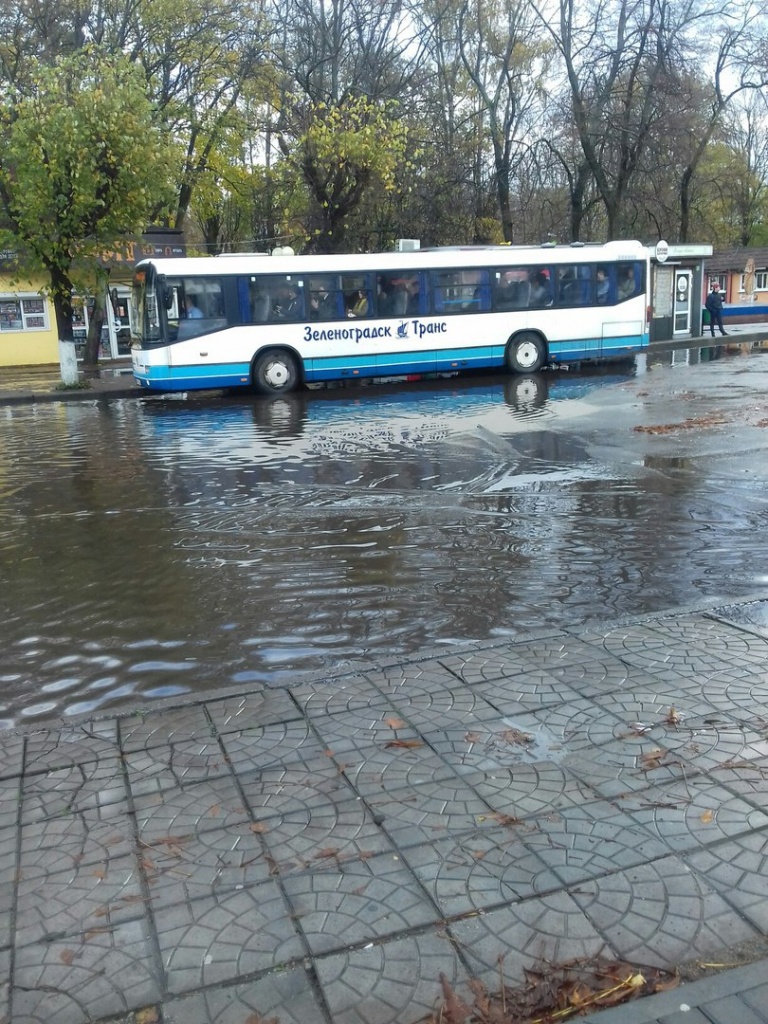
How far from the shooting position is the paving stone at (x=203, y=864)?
330 centimetres

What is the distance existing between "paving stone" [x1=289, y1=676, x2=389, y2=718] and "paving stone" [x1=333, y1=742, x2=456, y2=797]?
1.49 feet

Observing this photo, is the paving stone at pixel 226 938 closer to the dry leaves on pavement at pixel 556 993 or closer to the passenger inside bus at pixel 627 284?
the dry leaves on pavement at pixel 556 993

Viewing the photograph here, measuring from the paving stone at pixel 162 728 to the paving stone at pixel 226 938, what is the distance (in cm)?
127

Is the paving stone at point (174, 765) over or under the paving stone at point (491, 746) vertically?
under

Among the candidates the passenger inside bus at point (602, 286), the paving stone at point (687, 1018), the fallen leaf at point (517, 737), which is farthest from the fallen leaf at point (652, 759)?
the passenger inside bus at point (602, 286)

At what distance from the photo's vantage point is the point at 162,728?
14.9ft

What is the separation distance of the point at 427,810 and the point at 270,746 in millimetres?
909

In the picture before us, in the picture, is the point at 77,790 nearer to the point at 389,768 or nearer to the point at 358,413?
the point at 389,768

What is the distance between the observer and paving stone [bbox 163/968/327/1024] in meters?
2.71

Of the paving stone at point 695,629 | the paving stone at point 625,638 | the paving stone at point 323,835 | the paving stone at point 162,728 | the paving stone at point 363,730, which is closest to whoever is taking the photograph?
the paving stone at point 323,835

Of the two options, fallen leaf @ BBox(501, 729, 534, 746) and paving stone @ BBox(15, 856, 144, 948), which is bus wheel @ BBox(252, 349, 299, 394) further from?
paving stone @ BBox(15, 856, 144, 948)

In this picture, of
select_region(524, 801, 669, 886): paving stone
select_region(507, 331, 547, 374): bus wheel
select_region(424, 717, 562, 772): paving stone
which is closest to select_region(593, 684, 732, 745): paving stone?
select_region(424, 717, 562, 772): paving stone

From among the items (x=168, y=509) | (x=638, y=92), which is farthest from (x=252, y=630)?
(x=638, y=92)

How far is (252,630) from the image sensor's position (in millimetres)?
6035
